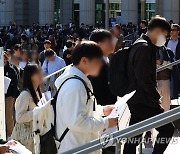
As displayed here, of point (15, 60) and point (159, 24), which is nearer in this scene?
point (159, 24)

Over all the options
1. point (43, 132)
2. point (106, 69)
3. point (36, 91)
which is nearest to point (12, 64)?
point (36, 91)

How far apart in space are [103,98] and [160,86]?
3.73m

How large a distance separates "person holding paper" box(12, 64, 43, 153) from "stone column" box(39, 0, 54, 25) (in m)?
34.4

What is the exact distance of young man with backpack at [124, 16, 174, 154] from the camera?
6316 mm

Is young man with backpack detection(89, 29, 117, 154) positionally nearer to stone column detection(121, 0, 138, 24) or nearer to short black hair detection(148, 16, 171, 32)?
short black hair detection(148, 16, 171, 32)

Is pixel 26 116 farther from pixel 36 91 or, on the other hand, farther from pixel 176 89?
pixel 176 89

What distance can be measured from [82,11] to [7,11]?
623 centimetres

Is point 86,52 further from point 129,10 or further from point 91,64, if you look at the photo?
point 129,10

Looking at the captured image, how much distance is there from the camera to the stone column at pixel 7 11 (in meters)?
42.8

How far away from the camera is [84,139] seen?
16.5 ft

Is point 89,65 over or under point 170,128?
over

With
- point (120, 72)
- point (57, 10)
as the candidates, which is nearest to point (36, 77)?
point (120, 72)

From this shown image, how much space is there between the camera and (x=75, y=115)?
4773mm

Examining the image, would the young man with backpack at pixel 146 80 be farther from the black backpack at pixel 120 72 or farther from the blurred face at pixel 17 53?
the blurred face at pixel 17 53
